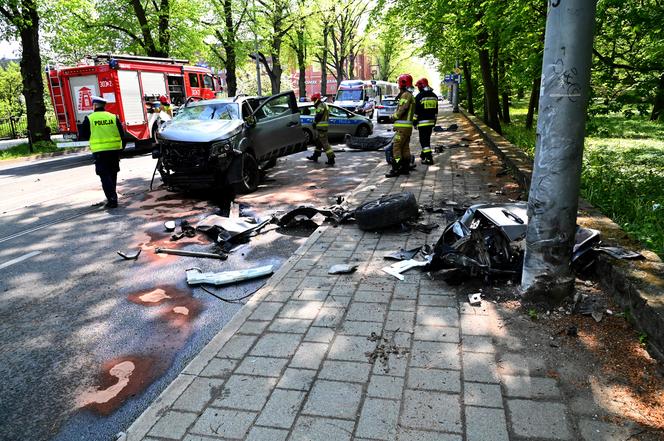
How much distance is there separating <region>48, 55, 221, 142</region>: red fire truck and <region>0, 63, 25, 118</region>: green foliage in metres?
27.0

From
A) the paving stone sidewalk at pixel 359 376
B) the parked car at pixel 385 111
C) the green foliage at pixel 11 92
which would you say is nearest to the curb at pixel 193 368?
the paving stone sidewalk at pixel 359 376

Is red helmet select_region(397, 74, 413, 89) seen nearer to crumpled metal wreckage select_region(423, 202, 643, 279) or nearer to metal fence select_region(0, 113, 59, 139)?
crumpled metal wreckage select_region(423, 202, 643, 279)

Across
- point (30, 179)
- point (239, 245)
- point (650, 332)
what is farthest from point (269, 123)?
point (650, 332)

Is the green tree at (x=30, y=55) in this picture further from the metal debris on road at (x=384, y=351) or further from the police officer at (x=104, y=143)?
the metal debris on road at (x=384, y=351)

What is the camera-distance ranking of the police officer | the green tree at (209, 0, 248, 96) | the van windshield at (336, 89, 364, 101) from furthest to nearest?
the green tree at (209, 0, 248, 96) < the van windshield at (336, 89, 364, 101) < the police officer

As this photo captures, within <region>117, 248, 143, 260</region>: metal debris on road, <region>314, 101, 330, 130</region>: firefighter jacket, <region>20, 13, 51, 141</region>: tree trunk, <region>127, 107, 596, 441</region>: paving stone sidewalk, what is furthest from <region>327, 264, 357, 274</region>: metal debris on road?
<region>20, 13, 51, 141</region>: tree trunk

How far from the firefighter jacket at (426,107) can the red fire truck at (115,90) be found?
10594 mm

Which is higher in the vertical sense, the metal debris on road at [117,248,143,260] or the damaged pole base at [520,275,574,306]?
the damaged pole base at [520,275,574,306]

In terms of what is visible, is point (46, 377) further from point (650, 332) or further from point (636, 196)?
point (636, 196)

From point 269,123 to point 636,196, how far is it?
23.0ft

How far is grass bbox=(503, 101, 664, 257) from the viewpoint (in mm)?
5297

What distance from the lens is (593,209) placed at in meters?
5.44

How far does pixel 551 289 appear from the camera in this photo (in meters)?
3.57

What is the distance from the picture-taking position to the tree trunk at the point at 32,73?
61.3 ft
